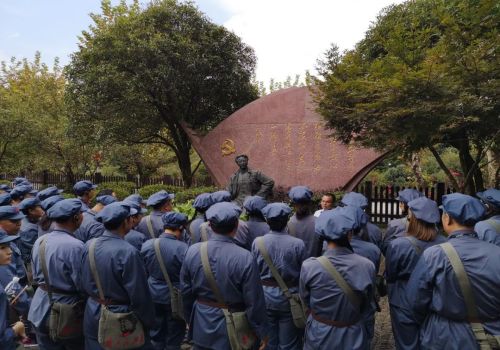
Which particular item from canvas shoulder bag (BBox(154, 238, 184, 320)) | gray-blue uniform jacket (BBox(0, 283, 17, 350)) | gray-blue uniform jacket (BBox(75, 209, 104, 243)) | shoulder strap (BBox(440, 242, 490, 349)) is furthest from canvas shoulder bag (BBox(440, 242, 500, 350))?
gray-blue uniform jacket (BBox(75, 209, 104, 243))

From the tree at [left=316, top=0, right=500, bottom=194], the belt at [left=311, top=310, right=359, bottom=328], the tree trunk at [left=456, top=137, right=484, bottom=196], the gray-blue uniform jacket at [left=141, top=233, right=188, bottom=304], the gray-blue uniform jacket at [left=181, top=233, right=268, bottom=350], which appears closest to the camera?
the belt at [left=311, top=310, right=359, bottom=328]

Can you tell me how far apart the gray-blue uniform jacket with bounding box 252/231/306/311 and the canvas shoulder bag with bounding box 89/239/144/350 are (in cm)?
121

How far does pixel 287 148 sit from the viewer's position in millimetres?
11102

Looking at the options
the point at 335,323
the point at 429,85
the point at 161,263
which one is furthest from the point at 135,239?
the point at 429,85

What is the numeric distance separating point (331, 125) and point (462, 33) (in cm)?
238

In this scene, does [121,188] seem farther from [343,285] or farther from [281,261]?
[343,285]

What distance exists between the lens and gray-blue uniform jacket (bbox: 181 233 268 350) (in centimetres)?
313

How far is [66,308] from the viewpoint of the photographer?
3537mm

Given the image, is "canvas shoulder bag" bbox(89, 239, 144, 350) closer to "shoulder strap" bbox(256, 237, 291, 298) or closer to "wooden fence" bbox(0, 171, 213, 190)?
"shoulder strap" bbox(256, 237, 291, 298)

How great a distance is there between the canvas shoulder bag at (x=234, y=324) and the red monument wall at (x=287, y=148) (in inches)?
298

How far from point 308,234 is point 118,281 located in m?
2.20

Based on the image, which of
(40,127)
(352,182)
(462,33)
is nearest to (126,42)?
(40,127)

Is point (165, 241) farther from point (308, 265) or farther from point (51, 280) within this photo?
point (308, 265)

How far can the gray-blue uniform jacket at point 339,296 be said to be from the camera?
292 centimetres
